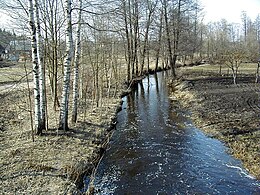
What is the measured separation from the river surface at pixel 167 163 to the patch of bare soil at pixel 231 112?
51 cm

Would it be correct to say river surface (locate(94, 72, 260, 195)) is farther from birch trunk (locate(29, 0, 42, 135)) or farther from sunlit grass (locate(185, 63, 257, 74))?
sunlit grass (locate(185, 63, 257, 74))

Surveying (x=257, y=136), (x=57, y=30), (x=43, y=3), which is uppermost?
(x=43, y=3)

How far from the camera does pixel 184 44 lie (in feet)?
127

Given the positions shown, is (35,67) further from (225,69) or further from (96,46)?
(225,69)

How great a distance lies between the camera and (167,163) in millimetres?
10359

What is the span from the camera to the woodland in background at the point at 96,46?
11.1m

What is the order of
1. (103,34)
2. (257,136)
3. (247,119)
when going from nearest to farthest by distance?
1. (257,136)
2. (247,119)
3. (103,34)

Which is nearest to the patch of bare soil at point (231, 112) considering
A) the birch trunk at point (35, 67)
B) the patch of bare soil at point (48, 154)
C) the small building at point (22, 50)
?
the patch of bare soil at point (48, 154)

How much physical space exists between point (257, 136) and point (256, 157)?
7.07 feet

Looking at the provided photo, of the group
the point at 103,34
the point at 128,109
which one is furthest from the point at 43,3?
the point at 128,109

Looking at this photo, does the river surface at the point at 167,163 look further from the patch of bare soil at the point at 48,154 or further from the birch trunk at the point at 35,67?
the birch trunk at the point at 35,67

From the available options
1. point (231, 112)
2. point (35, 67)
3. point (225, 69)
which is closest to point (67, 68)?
point (35, 67)

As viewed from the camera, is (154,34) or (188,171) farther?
(154,34)

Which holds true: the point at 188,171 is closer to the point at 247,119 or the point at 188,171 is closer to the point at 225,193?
the point at 225,193
